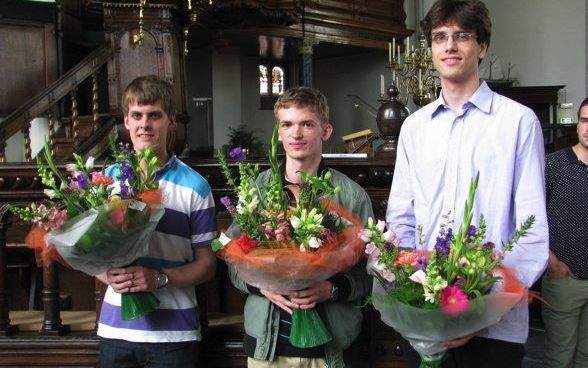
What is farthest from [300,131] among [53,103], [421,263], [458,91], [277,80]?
[277,80]

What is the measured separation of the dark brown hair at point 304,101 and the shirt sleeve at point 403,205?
31 cm

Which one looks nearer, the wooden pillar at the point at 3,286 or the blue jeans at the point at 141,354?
the blue jeans at the point at 141,354

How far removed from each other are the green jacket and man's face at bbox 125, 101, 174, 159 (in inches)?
16.2

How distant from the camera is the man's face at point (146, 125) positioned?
223 centimetres

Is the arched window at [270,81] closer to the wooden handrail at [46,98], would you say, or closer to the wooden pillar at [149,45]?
the wooden handrail at [46,98]

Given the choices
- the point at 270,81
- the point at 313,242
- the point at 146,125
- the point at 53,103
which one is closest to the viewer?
the point at 313,242

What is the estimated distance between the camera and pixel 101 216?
1815 mm

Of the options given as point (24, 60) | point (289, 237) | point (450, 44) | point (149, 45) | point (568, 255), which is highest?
point (24, 60)

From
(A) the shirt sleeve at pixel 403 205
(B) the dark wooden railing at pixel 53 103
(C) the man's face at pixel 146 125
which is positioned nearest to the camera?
(A) the shirt sleeve at pixel 403 205

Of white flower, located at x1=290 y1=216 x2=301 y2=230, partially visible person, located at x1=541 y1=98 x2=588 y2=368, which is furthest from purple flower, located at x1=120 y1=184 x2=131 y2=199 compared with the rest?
partially visible person, located at x1=541 y1=98 x2=588 y2=368

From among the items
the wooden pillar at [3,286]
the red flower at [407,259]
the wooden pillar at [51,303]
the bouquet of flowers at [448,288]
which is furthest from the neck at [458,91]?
the wooden pillar at [3,286]

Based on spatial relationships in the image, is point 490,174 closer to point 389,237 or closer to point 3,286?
point 389,237

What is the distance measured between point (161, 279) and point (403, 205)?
0.83 metres

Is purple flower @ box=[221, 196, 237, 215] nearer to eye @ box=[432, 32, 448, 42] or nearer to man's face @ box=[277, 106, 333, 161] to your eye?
man's face @ box=[277, 106, 333, 161]
